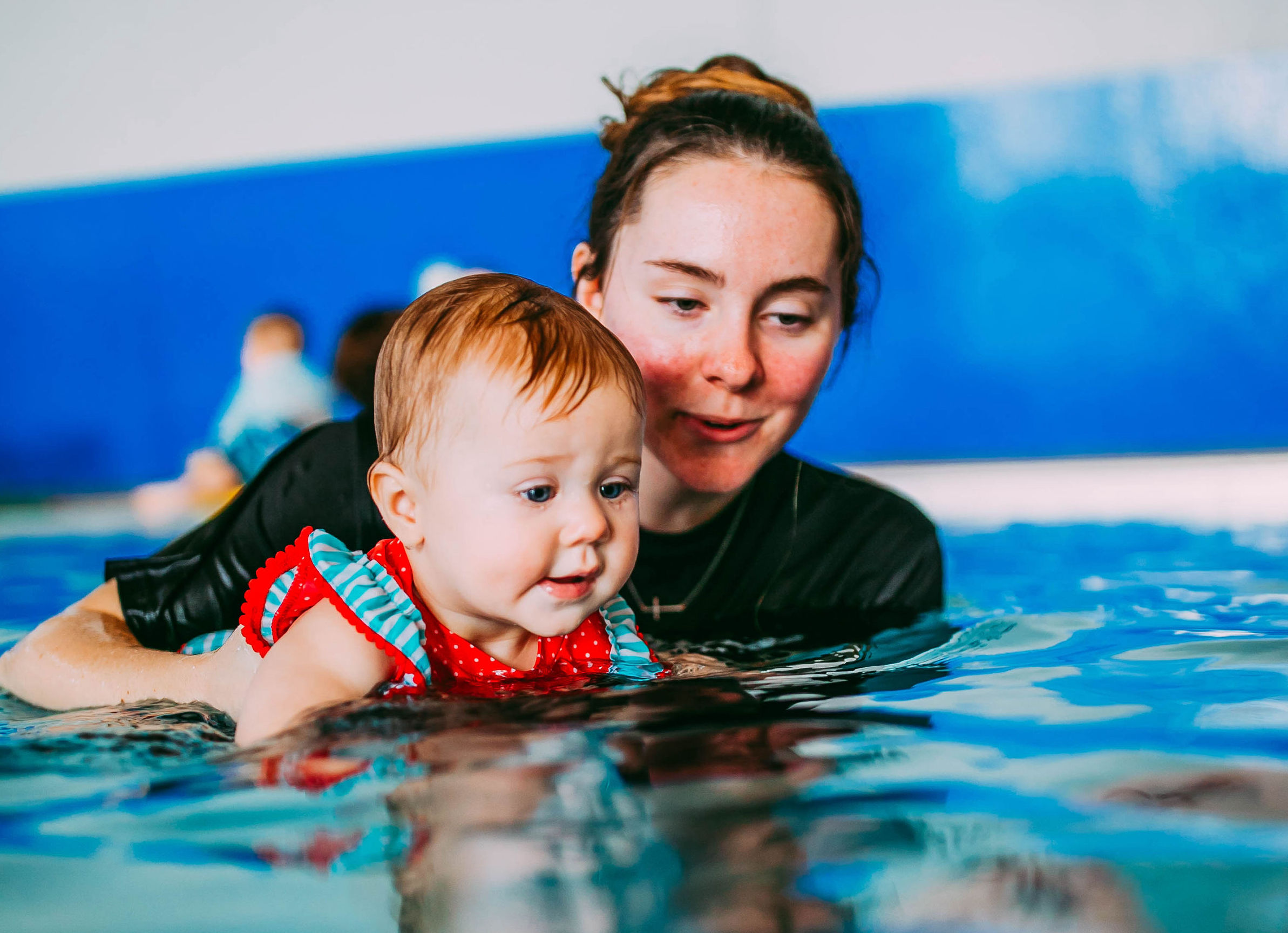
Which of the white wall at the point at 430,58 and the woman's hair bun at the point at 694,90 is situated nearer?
the woman's hair bun at the point at 694,90

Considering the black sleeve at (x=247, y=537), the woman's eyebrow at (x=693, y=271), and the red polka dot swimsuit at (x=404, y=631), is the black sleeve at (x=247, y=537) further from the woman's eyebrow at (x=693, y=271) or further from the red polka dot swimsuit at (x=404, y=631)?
the woman's eyebrow at (x=693, y=271)

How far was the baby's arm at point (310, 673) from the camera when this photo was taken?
127 centimetres

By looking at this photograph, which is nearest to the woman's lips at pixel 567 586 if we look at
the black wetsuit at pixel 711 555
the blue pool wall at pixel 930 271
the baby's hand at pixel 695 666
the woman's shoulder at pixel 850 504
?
the baby's hand at pixel 695 666

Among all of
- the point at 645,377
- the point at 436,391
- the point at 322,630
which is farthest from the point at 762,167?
the point at 322,630

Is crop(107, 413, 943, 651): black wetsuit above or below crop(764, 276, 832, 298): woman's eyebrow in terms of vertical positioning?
below

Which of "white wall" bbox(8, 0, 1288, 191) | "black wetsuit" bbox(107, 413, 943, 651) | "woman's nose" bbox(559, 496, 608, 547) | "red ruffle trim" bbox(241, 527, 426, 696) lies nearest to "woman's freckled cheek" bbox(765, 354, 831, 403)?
"black wetsuit" bbox(107, 413, 943, 651)

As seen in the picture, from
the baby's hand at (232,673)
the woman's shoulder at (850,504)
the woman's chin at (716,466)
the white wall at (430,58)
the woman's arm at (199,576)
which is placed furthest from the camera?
the white wall at (430,58)

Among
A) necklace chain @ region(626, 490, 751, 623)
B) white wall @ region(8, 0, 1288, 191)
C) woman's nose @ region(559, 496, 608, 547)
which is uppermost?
white wall @ region(8, 0, 1288, 191)

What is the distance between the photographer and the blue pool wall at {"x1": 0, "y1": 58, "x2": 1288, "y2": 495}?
6.18 meters

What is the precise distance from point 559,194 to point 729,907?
20.7 feet

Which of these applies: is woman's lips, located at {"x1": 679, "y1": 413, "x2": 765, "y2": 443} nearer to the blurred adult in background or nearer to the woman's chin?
the woman's chin

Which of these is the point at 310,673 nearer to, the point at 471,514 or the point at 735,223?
the point at 471,514

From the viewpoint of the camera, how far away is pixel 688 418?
1.83 m

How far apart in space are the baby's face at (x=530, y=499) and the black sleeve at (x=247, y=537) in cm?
46
